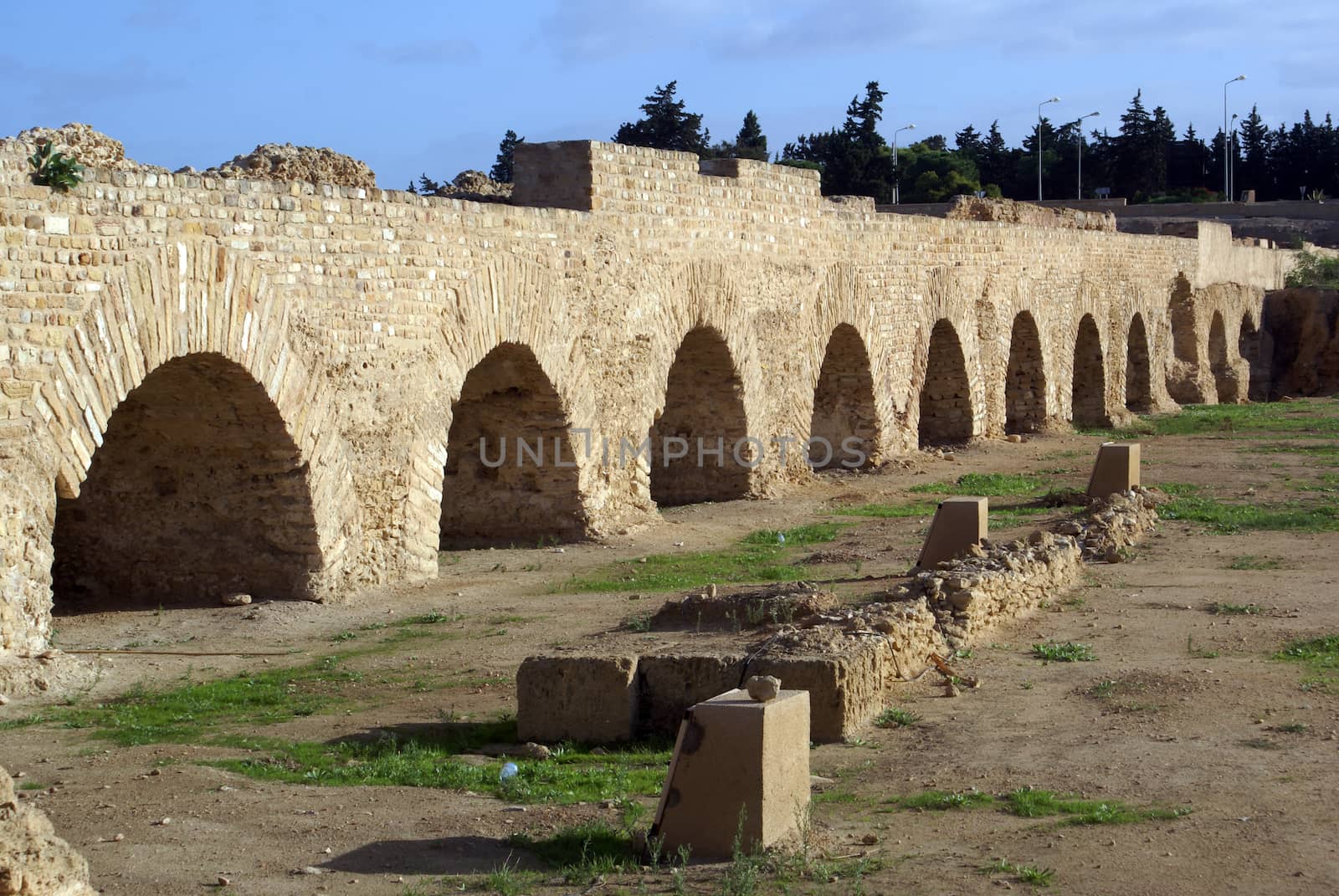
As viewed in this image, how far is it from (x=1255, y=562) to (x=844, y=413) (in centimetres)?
665

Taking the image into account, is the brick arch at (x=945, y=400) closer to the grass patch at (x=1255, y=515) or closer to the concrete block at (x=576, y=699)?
the grass patch at (x=1255, y=515)

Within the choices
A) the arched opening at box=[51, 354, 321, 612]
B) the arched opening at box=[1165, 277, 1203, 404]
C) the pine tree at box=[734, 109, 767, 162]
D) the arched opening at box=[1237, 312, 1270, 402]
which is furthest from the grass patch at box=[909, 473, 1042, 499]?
the pine tree at box=[734, 109, 767, 162]

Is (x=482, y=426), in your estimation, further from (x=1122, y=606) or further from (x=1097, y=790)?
(x=1097, y=790)

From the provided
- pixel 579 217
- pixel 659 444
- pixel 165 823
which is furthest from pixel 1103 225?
pixel 165 823

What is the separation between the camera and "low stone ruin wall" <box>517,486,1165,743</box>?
666 cm

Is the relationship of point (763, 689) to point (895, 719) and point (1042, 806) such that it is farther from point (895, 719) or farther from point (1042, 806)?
point (895, 719)

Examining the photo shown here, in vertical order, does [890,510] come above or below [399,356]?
below

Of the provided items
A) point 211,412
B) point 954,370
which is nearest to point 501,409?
point 211,412

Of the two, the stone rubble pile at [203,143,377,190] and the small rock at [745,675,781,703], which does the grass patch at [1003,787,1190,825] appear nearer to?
the small rock at [745,675,781,703]

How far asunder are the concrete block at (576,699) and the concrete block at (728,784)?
1.58m

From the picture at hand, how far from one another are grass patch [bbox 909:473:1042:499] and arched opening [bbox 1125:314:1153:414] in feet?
37.0

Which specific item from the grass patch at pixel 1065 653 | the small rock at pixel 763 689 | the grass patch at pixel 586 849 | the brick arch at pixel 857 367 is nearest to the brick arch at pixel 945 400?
the brick arch at pixel 857 367

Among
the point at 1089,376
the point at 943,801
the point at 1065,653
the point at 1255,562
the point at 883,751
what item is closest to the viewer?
the point at 943,801

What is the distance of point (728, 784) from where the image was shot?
508cm
